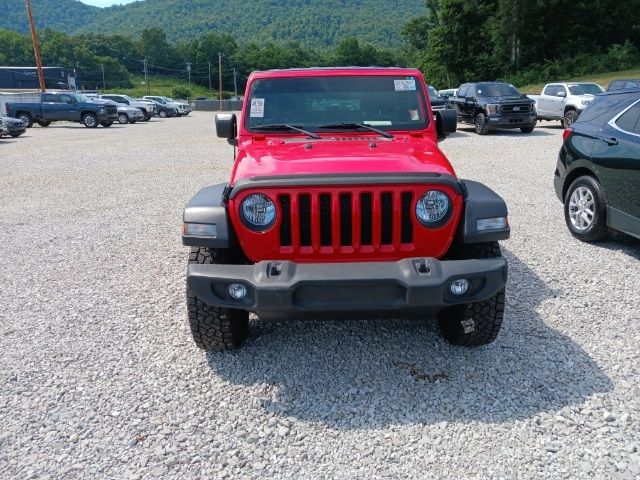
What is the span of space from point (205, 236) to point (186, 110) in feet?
150

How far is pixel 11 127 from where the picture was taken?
2097 centimetres

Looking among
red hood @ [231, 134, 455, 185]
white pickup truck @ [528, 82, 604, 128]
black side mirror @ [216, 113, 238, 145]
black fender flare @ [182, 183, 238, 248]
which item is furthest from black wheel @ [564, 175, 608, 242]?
white pickup truck @ [528, 82, 604, 128]

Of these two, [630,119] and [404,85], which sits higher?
[404,85]

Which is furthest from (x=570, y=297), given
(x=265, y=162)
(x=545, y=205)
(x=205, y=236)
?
(x=545, y=205)

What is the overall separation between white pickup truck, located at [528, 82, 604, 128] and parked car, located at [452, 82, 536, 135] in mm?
1788

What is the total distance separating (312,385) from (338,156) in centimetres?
141

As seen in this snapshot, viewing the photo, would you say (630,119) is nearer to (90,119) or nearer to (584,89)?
(584,89)

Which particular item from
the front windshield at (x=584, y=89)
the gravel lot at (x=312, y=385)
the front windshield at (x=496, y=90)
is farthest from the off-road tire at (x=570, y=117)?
the gravel lot at (x=312, y=385)

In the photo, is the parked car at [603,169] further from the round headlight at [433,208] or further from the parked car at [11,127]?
the parked car at [11,127]

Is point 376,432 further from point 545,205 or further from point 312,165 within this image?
point 545,205

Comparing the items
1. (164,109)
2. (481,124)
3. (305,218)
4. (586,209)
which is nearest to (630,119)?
(586,209)

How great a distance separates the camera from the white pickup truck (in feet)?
60.7

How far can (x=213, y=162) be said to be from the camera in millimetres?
13406

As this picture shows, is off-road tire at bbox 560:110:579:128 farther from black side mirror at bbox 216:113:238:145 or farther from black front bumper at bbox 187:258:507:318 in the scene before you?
black front bumper at bbox 187:258:507:318
